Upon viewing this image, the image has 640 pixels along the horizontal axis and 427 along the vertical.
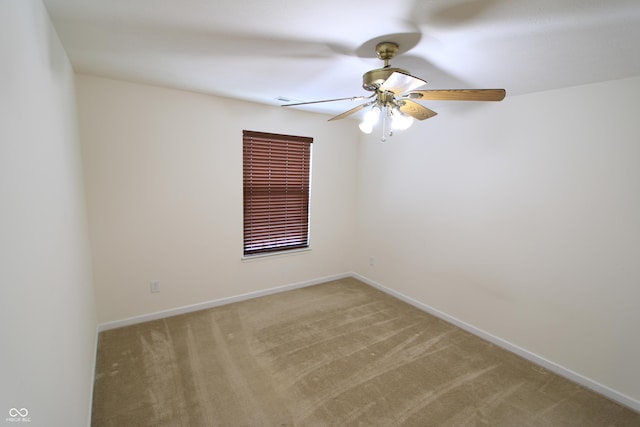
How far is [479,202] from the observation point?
2734 millimetres

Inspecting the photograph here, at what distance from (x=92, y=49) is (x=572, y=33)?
2.76 m

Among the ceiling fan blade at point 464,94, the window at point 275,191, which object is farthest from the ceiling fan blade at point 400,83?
the window at point 275,191

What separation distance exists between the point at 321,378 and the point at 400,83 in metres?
2.09

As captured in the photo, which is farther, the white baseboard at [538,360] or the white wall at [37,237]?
the white baseboard at [538,360]

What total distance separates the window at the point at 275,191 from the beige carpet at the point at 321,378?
96 cm

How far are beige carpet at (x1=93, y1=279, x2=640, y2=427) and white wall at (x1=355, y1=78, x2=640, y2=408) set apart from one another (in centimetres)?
31

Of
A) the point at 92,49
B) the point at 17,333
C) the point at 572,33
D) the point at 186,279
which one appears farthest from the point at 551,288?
A: the point at 92,49

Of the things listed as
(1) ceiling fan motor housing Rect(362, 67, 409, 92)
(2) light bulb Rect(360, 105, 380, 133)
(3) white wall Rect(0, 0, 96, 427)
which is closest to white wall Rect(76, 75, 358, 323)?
(3) white wall Rect(0, 0, 96, 427)

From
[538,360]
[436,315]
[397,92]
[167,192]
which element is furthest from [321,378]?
[167,192]

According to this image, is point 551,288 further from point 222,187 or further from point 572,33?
point 222,187

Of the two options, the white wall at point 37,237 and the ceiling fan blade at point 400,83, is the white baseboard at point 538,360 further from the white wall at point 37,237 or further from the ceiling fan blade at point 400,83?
the white wall at point 37,237

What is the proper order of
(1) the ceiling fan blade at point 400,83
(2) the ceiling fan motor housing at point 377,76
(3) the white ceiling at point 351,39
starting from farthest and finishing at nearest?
(2) the ceiling fan motor housing at point 377,76 < (1) the ceiling fan blade at point 400,83 < (3) the white ceiling at point 351,39

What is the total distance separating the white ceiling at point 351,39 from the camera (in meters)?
1.29

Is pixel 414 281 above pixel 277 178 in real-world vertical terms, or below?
below
